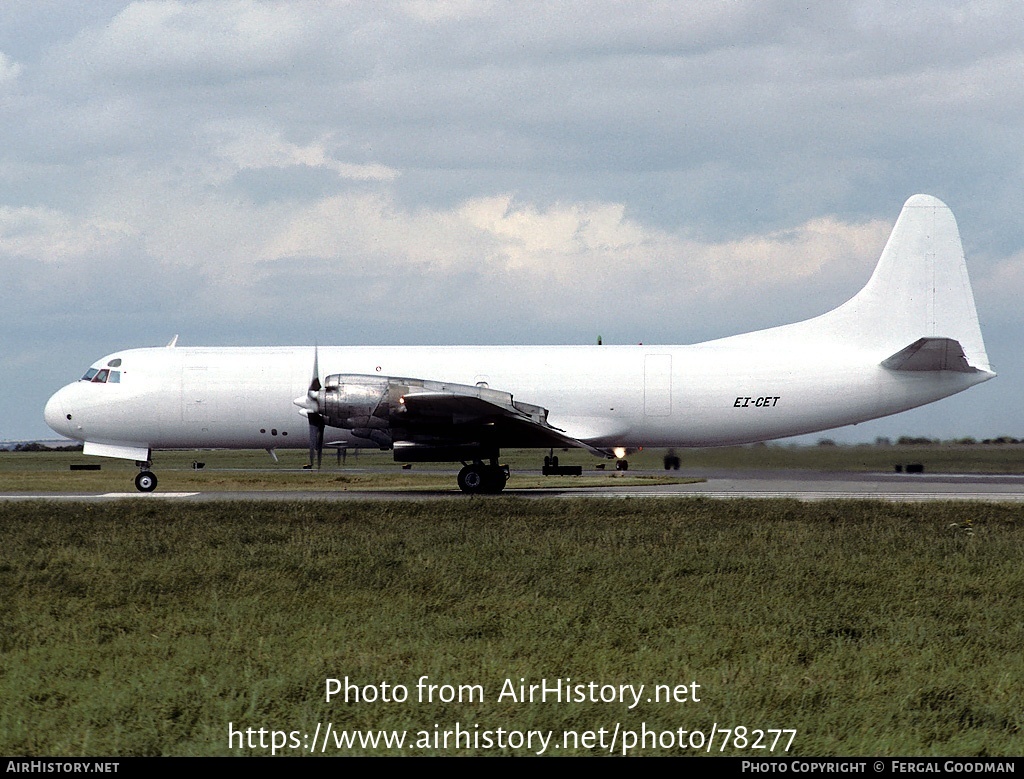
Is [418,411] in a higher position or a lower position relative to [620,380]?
lower

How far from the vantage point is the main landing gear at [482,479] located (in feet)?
87.1

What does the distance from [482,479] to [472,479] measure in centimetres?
28

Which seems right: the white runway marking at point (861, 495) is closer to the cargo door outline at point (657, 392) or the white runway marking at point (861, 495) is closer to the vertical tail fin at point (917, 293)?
the cargo door outline at point (657, 392)

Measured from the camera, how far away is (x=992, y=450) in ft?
123

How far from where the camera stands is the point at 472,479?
26609 mm

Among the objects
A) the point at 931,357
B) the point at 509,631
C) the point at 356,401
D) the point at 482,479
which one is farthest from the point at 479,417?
the point at 509,631

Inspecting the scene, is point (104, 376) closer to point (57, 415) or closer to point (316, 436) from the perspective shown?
point (57, 415)

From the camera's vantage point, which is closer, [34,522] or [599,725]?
[599,725]

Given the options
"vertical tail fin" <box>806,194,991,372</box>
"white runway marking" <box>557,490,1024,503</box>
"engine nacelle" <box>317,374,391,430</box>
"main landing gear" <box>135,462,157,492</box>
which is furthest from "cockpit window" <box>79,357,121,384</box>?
"vertical tail fin" <box>806,194,991,372</box>

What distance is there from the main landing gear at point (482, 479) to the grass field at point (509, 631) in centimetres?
810

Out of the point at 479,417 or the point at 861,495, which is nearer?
the point at 479,417
